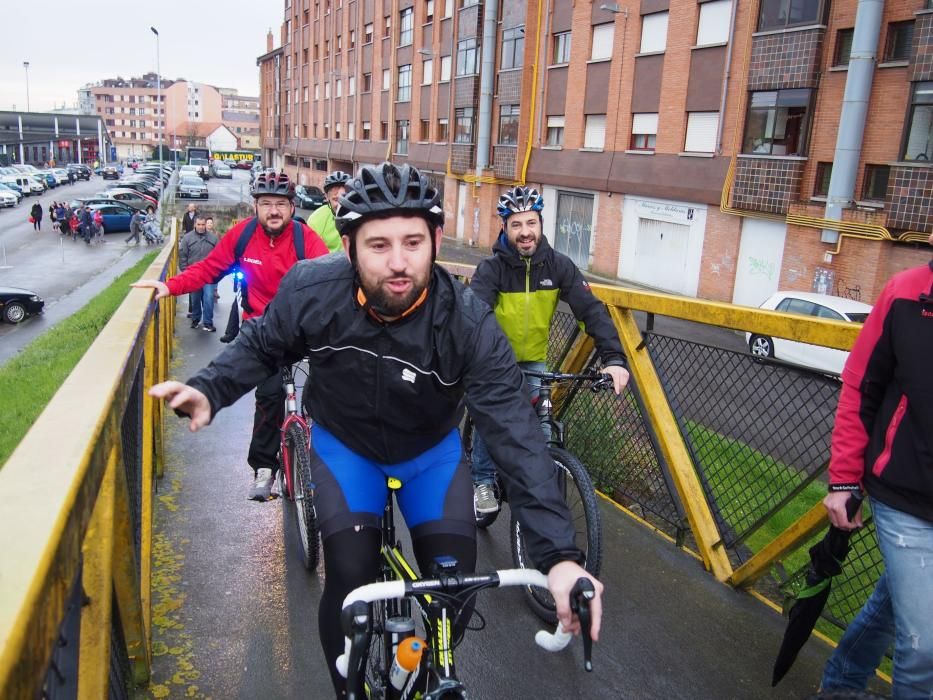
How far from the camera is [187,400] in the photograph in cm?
239

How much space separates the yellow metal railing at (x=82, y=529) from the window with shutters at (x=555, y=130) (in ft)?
→ 101

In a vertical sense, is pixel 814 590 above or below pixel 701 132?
below

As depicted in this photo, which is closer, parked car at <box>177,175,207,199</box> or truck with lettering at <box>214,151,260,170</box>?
parked car at <box>177,175,207,199</box>

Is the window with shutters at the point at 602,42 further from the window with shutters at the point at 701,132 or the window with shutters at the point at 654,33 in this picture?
the window with shutters at the point at 701,132

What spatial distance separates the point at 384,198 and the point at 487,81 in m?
36.6

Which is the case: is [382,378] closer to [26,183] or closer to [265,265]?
[265,265]

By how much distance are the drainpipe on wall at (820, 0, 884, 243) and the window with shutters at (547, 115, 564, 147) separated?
44.3ft

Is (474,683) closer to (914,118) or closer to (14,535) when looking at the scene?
(14,535)

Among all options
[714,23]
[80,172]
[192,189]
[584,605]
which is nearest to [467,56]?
[714,23]

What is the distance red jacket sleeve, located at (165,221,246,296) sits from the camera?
4621 millimetres

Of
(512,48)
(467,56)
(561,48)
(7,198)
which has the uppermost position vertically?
(467,56)

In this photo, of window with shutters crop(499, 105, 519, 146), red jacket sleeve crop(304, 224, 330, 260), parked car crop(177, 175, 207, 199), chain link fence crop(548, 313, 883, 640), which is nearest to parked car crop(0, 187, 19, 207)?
parked car crop(177, 175, 207, 199)

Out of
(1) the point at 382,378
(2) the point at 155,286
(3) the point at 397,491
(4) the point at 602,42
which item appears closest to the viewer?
(1) the point at 382,378

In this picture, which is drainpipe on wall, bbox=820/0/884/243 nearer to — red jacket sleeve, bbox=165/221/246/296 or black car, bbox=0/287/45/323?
red jacket sleeve, bbox=165/221/246/296
